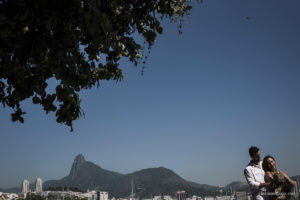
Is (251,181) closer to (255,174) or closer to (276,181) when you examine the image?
(255,174)

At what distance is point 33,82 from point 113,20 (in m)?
1.40

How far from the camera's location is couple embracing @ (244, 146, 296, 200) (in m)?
4.06

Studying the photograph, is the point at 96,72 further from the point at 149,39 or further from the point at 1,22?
the point at 1,22

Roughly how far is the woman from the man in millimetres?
179

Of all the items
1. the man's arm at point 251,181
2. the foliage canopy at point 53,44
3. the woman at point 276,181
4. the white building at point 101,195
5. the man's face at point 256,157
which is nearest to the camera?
the foliage canopy at point 53,44

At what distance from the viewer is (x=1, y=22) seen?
279 centimetres

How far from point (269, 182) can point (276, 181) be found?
0.10 metres

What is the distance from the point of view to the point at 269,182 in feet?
13.7

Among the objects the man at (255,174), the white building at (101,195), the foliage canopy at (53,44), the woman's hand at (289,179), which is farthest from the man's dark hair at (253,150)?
the white building at (101,195)

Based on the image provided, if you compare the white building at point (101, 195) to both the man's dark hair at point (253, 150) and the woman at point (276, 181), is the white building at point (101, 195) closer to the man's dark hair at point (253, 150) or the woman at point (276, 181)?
the man's dark hair at point (253, 150)

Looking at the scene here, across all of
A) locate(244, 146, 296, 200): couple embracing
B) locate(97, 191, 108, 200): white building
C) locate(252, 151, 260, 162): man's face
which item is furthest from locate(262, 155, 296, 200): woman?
locate(97, 191, 108, 200): white building

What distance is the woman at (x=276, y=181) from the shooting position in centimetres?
405

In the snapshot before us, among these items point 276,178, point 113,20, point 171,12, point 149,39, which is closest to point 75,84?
point 113,20

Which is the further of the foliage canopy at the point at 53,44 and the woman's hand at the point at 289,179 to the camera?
the woman's hand at the point at 289,179
